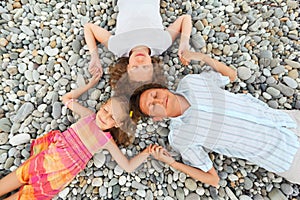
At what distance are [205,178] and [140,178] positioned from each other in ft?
0.74

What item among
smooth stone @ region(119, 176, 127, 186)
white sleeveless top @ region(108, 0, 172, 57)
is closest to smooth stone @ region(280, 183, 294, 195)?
smooth stone @ region(119, 176, 127, 186)

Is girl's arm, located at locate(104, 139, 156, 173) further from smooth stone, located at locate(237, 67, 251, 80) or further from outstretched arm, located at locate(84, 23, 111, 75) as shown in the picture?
smooth stone, located at locate(237, 67, 251, 80)

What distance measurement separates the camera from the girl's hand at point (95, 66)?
1508 millimetres

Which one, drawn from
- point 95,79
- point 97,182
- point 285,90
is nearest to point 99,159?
point 97,182

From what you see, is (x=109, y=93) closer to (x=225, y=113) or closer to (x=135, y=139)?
(x=135, y=139)

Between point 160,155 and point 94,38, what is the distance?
522 millimetres

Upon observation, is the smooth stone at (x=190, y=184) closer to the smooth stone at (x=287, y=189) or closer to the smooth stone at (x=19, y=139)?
the smooth stone at (x=287, y=189)

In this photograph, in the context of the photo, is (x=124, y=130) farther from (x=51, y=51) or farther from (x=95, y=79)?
(x=51, y=51)

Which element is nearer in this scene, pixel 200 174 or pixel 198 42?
pixel 200 174

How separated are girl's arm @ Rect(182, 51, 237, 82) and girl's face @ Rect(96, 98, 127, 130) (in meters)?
0.34

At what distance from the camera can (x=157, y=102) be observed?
1.30 meters

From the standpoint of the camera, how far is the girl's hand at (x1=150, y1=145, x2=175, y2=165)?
1422 mm

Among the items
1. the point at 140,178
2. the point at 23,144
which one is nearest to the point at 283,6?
the point at 140,178

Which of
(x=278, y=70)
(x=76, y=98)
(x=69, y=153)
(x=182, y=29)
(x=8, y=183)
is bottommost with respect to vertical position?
(x=8, y=183)
